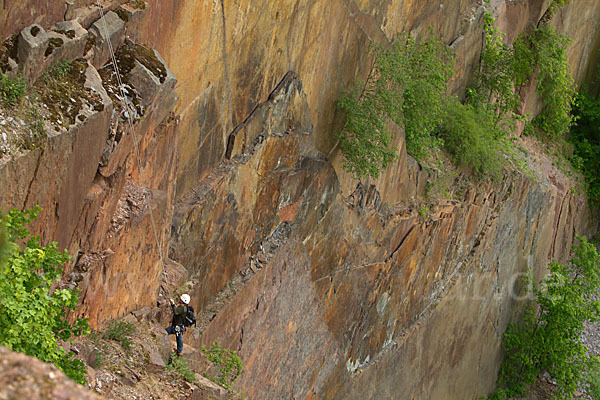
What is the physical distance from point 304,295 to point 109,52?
681 centimetres

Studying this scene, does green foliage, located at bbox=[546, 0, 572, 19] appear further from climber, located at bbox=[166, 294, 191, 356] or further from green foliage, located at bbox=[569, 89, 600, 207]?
climber, located at bbox=[166, 294, 191, 356]

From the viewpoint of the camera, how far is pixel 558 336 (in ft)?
68.4

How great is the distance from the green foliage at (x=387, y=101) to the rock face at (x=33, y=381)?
10.9m

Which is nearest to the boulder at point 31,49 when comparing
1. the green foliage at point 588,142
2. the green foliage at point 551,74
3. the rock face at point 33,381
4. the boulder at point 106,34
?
the boulder at point 106,34

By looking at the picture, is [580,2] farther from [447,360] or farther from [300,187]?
[300,187]

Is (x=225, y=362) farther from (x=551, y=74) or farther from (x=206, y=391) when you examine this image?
(x=551, y=74)

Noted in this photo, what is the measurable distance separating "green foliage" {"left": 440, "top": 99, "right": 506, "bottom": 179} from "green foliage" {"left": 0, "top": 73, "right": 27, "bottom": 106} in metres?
12.3

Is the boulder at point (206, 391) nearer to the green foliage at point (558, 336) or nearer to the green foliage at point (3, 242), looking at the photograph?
the green foliage at point (3, 242)

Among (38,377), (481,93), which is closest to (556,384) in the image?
(481,93)

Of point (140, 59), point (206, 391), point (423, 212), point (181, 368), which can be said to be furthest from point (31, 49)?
point (423, 212)

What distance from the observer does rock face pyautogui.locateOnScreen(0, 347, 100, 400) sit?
3.18 m

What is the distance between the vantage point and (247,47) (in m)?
11.1

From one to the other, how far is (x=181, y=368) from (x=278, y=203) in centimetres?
476

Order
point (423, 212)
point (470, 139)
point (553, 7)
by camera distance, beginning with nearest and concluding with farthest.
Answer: point (423, 212) → point (470, 139) → point (553, 7)
